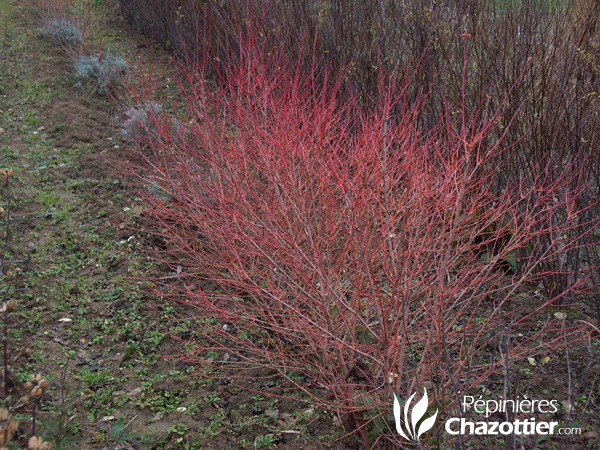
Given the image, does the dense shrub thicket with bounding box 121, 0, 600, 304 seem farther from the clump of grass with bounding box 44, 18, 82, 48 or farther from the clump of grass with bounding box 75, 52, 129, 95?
the clump of grass with bounding box 44, 18, 82, 48

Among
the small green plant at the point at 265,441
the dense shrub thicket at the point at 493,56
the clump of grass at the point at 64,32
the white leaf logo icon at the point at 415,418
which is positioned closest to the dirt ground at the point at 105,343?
the small green plant at the point at 265,441

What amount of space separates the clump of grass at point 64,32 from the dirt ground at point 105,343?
349 centimetres

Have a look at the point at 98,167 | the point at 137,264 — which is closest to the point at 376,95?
the point at 137,264

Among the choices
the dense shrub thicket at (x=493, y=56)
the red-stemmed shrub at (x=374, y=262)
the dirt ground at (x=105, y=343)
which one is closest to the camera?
the red-stemmed shrub at (x=374, y=262)

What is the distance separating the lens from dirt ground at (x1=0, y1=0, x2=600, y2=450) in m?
3.06

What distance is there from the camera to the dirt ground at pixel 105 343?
3.06 m

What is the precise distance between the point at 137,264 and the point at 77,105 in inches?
163

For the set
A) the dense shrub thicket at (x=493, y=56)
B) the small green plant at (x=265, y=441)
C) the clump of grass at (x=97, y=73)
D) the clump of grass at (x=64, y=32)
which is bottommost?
the small green plant at (x=265, y=441)

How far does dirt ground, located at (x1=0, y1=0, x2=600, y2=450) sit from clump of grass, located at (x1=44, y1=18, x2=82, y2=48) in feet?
11.5

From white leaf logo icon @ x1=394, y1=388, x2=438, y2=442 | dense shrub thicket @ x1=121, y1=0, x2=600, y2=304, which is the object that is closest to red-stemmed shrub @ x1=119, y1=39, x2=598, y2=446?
white leaf logo icon @ x1=394, y1=388, x2=438, y2=442

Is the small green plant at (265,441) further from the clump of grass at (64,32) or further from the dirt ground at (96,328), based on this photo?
the clump of grass at (64,32)

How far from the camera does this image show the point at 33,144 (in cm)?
681

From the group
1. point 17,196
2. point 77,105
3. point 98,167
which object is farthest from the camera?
point 77,105

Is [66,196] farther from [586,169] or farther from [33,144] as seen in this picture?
[586,169]
